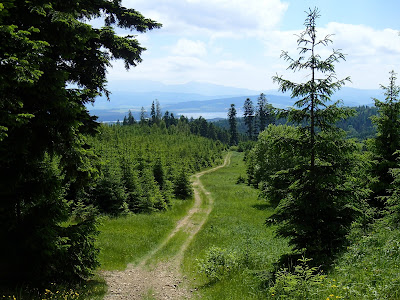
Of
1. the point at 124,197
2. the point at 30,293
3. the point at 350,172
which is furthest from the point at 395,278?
the point at 124,197

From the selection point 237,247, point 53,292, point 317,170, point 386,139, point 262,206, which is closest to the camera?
point 53,292

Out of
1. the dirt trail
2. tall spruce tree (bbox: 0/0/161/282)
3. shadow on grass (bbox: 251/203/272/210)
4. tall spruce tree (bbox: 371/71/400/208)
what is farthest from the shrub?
shadow on grass (bbox: 251/203/272/210)

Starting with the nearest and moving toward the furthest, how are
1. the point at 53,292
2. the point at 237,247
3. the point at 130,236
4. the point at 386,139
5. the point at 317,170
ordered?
the point at 53,292, the point at 317,170, the point at 237,247, the point at 130,236, the point at 386,139

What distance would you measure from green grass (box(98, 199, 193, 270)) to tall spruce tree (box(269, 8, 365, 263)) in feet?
27.9

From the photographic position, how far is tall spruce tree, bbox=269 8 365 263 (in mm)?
10117

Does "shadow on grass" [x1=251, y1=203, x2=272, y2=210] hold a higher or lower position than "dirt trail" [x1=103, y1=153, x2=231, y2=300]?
lower

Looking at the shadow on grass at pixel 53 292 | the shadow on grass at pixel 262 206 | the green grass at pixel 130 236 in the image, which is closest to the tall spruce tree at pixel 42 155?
the shadow on grass at pixel 53 292

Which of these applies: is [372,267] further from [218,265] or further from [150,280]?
[150,280]

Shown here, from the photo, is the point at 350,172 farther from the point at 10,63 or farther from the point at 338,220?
the point at 10,63

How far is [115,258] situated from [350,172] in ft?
39.1

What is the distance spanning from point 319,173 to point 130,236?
13.2m

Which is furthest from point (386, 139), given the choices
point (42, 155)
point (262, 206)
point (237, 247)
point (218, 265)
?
point (42, 155)

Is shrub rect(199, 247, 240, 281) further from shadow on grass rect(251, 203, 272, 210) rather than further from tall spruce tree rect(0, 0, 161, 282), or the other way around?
shadow on grass rect(251, 203, 272, 210)

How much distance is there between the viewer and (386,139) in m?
20.2
